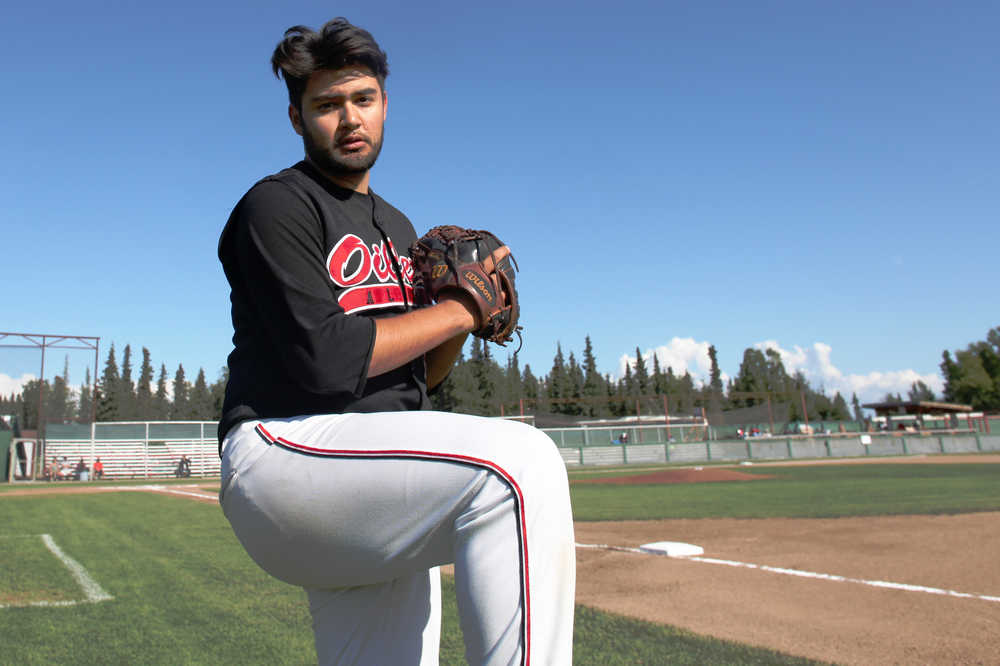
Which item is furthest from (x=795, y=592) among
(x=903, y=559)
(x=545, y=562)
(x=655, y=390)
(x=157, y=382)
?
(x=157, y=382)

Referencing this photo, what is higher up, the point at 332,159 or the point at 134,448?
the point at 332,159

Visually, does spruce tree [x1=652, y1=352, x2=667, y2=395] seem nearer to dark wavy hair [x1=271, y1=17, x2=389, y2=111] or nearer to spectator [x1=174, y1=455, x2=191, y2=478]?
spectator [x1=174, y1=455, x2=191, y2=478]

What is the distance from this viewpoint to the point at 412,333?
1172 millimetres

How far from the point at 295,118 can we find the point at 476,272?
58cm

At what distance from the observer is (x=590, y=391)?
85875 mm

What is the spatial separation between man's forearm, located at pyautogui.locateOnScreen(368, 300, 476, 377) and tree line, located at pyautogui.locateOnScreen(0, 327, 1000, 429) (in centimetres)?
4836

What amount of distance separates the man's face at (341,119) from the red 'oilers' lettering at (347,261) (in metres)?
0.19

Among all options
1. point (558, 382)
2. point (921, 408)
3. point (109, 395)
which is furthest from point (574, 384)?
point (109, 395)

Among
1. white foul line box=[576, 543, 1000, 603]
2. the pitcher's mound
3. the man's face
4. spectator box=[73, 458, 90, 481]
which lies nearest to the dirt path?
white foul line box=[576, 543, 1000, 603]

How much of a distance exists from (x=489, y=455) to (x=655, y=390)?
98063 mm

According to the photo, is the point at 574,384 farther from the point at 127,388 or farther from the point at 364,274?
the point at 364,274

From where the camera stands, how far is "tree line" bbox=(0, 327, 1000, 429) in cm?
6419

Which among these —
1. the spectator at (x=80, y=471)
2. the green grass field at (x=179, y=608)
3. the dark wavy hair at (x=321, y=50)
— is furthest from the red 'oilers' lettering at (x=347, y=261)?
the spectator at (x=80, y=471)

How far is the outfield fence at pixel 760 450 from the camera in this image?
1264 inches
